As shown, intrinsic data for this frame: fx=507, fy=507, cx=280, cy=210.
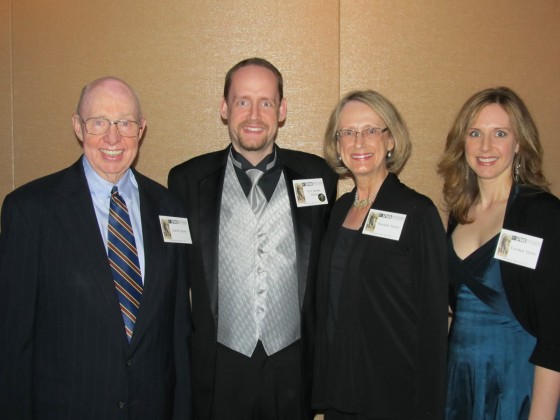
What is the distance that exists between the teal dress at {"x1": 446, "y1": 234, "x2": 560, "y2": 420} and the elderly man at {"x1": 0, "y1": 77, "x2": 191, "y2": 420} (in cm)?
130

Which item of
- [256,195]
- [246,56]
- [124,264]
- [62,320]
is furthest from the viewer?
[246,56]

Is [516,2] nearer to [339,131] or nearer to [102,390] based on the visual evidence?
[339,131]

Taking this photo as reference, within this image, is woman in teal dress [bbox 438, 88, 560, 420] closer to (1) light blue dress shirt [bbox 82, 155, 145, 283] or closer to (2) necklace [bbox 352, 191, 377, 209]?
(2) necklace [bbox 352, 191, 377, 209]

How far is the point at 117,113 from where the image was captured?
2.20 meters

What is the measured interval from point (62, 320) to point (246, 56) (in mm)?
2173

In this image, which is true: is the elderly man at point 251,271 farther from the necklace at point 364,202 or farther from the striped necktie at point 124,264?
the striped necktie at point 124,264

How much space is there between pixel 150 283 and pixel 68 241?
0.37 meters

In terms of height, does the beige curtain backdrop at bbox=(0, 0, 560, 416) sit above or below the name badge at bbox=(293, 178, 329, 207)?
above

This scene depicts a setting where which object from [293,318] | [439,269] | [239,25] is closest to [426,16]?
[239,25]

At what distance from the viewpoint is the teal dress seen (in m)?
2.14

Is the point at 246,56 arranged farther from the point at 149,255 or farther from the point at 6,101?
the point at 149,255

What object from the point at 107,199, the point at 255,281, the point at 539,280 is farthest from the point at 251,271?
the point at 539,280

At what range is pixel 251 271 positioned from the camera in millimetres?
2484

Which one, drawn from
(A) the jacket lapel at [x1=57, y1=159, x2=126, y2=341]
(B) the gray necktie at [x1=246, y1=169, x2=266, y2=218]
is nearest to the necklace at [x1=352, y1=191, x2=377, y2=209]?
(B) the gray necktie at [x1=246, y1=169, x2=266, y2=218]
